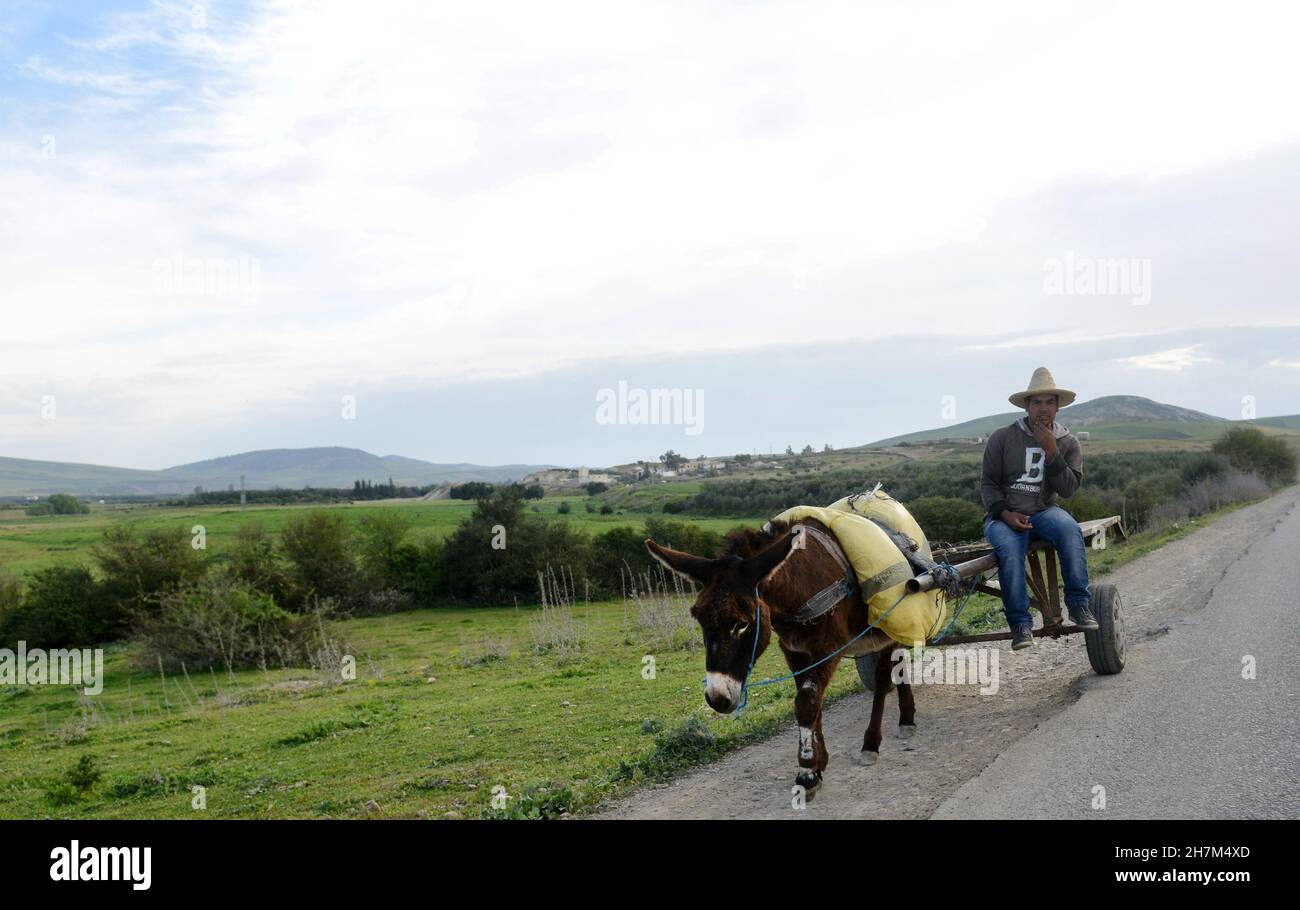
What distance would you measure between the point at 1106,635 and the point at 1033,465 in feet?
5.50

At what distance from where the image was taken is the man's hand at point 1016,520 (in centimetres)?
721

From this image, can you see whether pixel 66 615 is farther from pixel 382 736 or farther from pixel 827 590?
pixel 827 590

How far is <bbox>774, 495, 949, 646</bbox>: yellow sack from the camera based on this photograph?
20.1ft

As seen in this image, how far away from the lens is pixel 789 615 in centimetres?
567

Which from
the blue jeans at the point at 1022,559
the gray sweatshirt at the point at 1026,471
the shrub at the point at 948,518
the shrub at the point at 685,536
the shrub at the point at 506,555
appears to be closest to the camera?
the blue jeans at the point at 1022,559

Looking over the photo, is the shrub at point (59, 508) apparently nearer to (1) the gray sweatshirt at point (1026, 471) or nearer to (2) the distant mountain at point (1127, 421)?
(2) the distant mountain at point (1127, 421)

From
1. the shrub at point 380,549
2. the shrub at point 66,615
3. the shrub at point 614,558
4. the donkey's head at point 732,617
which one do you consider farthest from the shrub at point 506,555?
the donkey's head at point 732,617

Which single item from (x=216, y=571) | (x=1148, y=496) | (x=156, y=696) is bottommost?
(x=156, y=696)

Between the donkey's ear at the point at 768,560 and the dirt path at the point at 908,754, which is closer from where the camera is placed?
the donkey's ear at the point at 768,560

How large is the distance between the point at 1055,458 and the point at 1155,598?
628 centimetres

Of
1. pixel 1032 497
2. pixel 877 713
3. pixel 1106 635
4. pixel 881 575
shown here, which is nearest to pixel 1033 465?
pixel 1032 497
